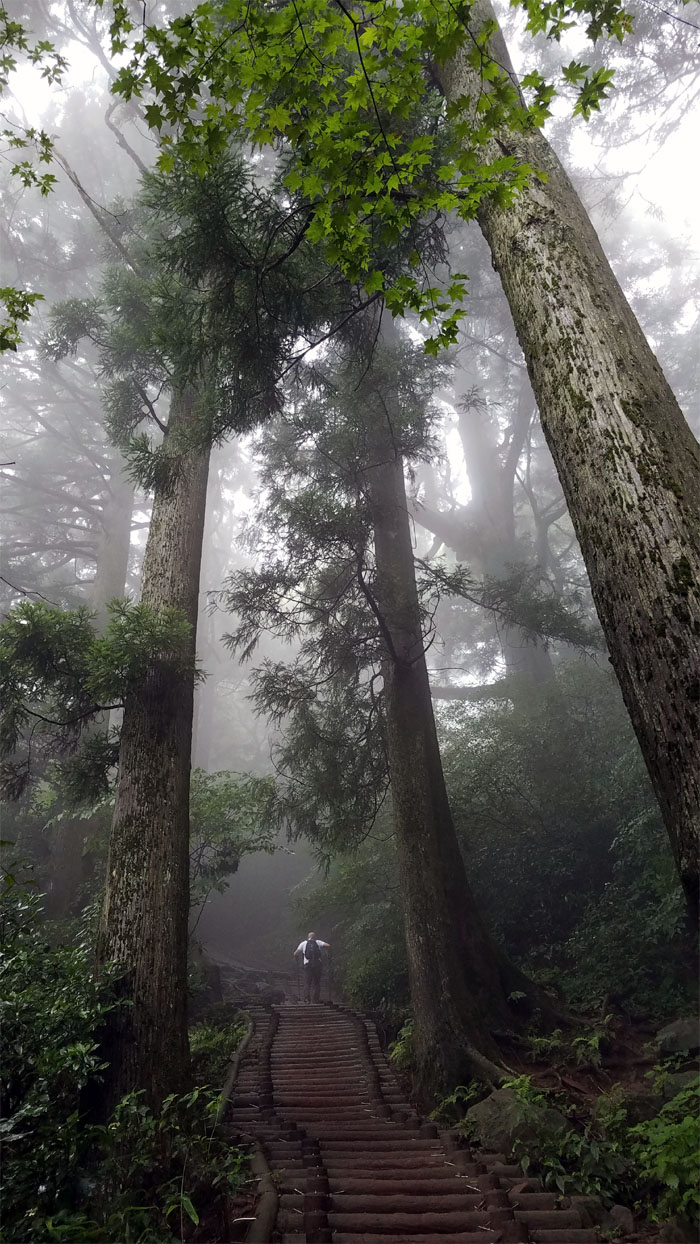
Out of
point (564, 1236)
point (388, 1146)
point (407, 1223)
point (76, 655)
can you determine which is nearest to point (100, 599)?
point (76, 655)

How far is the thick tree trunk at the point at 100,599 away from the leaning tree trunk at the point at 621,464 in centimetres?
766

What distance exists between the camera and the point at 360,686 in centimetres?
1077

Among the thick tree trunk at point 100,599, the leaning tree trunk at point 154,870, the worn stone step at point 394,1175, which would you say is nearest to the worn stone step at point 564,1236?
the worn stone step at point 394,1175

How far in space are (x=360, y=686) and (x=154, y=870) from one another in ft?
18.5

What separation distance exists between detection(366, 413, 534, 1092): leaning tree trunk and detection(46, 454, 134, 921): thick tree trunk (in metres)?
4.91

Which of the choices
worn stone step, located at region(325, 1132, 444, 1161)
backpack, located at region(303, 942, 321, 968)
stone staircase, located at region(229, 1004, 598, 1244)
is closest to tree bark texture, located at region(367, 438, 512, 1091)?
stone staircase, located at region(229, 1004, 598, 1244)

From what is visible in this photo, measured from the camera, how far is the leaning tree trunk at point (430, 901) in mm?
6555

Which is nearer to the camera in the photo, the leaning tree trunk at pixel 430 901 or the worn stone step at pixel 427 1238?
the worn stone step at pixel 427 1238

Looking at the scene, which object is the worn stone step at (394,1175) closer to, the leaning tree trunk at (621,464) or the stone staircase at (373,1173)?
the stone staircase at (373,1173)

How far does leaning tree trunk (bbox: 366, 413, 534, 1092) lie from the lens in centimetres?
655

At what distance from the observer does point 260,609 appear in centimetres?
973

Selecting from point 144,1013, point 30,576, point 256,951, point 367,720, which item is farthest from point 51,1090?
point 256,951

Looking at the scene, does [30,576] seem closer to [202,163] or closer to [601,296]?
[202,163]

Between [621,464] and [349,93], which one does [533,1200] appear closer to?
[621,464]
